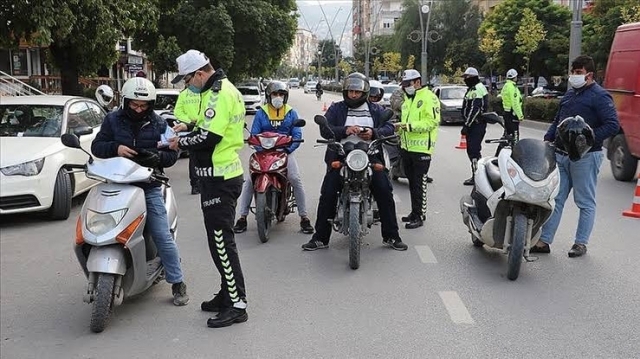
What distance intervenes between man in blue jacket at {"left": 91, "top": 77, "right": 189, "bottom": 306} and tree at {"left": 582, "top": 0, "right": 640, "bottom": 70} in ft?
94.7

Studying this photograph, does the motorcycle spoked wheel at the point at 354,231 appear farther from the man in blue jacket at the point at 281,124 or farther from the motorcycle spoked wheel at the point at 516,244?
the man in blue jacket at the point at 281,124

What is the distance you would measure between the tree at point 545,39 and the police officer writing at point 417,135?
1415 inches

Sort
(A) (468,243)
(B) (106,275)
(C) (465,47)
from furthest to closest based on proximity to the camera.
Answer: (C) (465,47) → (A) (468,243) → (B) (106,275)

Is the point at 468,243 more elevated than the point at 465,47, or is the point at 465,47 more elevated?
the point at 465,47

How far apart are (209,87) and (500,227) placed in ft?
9.44

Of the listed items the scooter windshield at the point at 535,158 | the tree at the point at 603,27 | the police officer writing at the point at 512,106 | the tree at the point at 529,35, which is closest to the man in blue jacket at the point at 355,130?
the scooter windshield at the point at 535,158

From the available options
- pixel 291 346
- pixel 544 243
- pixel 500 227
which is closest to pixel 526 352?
pixel 291 346

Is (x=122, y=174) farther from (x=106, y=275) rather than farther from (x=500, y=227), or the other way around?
(x=500, y=227)

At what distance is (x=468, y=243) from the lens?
716 centimetres

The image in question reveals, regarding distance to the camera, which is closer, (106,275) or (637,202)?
(106,275)

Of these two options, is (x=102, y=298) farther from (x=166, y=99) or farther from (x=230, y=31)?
(x=230, y=31)

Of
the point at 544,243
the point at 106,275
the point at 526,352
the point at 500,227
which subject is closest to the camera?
the point at 526,352

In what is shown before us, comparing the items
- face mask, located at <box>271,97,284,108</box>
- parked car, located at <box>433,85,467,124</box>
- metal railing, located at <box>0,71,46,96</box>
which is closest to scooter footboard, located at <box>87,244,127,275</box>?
face mask, located at <box>271,97,284,108</box>

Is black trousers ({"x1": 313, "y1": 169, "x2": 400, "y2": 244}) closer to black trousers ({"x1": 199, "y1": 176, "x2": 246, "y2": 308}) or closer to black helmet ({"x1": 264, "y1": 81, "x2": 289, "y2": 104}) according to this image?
black helmet ({"x1": 264, "y1": 81, "x2": 289, "y2": 104})
